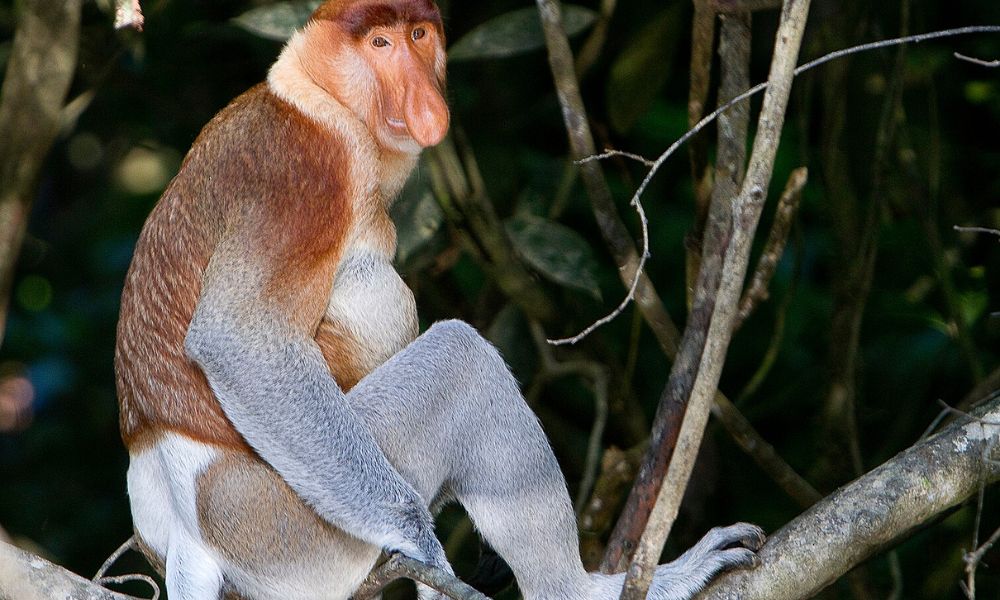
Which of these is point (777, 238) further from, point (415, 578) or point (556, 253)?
point (415, 578)

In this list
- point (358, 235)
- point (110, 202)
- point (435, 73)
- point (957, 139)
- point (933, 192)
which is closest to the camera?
point (358, 235)

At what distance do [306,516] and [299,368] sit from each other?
0.41 meters

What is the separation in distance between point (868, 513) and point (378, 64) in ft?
6.42

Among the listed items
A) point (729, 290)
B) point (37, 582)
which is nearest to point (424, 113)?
point (729, 290)

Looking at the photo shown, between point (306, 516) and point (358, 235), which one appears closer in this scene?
point (306, 516)

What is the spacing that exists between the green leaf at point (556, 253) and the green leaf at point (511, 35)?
680 millimetres

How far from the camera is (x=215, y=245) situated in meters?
3.36

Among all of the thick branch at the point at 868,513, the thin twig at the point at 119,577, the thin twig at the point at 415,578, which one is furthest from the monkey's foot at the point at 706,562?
the thin twig at the point at 119,577

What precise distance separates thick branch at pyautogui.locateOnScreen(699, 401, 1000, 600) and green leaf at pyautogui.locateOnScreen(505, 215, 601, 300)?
5.12ft

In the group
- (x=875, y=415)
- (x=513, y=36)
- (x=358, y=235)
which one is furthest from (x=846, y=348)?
(x=358, y=235)

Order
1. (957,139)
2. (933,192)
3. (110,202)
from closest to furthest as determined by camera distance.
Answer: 1. (933,192)
2. (957,139)
3. (110,202)

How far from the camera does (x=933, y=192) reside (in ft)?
16.5

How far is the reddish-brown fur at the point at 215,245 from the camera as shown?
3285 mm

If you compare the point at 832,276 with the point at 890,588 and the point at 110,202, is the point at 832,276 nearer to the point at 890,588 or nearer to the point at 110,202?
the point at 890,588
